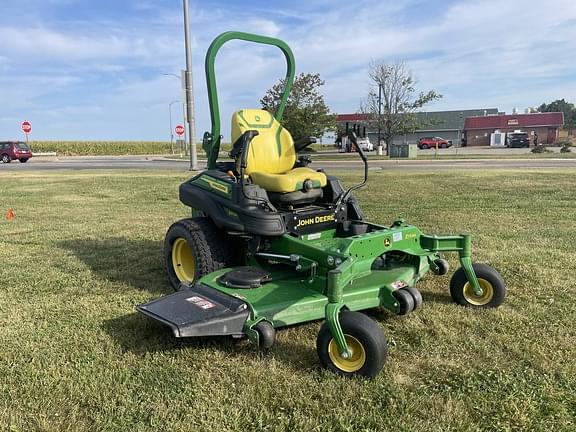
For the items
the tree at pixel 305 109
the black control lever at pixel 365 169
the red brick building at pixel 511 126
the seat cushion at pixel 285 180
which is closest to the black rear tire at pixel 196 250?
the seat cushion at pixel 285 180

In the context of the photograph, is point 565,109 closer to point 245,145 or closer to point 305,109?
point 305,109

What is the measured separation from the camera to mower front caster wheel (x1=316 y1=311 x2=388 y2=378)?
104 inches

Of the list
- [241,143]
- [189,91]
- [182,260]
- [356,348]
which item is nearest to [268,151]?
[241,143]

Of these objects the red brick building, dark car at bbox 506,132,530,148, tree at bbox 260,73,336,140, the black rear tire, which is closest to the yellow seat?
the black rear tire

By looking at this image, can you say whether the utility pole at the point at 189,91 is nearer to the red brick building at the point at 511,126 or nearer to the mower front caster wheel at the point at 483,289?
the mower front caster wheel at the point at 483,289

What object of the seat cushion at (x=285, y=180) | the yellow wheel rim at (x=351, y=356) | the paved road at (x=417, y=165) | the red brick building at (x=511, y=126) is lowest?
the yellow wheel rim at (x=351, y=356)

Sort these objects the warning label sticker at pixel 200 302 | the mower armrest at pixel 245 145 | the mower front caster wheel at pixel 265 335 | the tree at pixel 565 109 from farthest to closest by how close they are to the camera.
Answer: the tree at pixel 565 109 < the mower armrest at pixel 245 145 < the warning label sticker at pixel 200 302 < the mower front caster wheel at pixel 265 335

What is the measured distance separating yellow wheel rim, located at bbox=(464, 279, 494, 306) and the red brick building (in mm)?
59987

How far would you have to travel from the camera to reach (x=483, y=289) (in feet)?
12.5

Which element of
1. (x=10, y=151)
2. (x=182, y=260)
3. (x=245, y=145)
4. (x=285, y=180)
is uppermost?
(x=245, y=145)

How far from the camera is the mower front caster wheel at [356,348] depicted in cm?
265

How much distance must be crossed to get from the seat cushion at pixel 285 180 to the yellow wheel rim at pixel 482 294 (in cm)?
143

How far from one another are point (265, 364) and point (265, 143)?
7.00ft

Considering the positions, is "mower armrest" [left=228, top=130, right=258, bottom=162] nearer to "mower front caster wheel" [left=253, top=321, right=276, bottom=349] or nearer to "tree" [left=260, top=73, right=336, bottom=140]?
"mower front caster wheel" [left=253, top=321, right=276, bottom=349]
